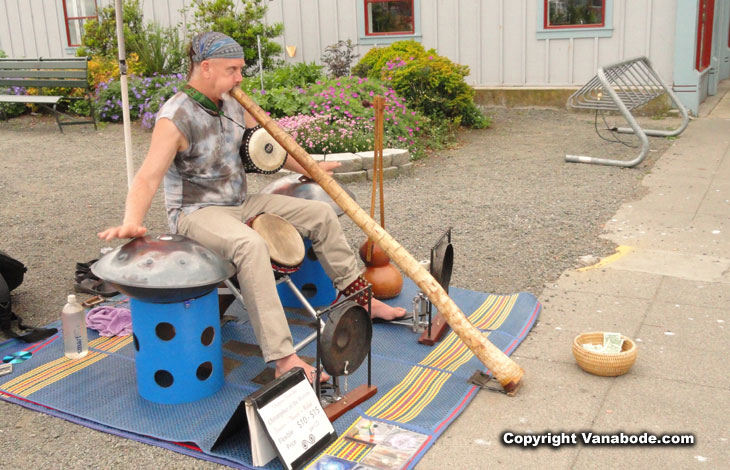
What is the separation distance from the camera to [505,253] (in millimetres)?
5305

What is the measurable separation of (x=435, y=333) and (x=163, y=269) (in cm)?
150

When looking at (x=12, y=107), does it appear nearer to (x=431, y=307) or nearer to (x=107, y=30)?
(x=107, y=30)

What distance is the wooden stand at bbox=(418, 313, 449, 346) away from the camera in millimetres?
3850

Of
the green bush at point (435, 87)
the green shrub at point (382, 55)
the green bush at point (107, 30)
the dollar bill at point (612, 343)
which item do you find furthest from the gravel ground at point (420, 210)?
the green bush at point (107, 30)

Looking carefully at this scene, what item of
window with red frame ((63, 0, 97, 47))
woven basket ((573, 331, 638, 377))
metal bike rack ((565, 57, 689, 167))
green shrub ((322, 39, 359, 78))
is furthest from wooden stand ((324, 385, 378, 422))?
window with red frame ((63, 0, 97, 47))

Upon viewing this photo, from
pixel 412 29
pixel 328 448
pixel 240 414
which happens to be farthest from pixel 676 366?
pixel 412 29

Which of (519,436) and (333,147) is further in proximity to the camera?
(333,147)

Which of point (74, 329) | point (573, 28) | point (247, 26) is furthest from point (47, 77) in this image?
point (74, 329)

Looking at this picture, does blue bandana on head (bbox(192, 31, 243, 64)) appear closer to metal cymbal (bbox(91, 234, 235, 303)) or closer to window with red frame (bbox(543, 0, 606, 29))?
metal cymbal (bbox(91, 234, 235, 303))

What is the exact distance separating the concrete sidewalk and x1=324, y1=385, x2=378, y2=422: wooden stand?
0.41 m

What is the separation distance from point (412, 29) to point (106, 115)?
16.3 feet

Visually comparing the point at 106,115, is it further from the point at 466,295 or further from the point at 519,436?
the point at 519,436

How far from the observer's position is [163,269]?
3039mm

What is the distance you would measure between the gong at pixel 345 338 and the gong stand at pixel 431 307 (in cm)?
69
